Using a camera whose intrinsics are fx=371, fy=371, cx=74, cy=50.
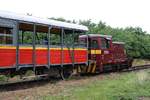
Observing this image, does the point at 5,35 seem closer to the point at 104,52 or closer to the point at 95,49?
the point at 95,49

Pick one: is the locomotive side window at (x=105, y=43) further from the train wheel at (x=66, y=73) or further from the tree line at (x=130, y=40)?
the tree line at (x=130, y=40)

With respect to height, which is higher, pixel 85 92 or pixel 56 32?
pixel 56 32

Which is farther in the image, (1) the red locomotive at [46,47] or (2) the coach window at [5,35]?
(1) the red locomotive at [46,47]

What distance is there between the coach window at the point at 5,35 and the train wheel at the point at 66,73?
5.38m

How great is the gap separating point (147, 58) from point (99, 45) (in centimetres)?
2378

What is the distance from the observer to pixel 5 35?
615 inches

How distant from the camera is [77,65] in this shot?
22.1 m

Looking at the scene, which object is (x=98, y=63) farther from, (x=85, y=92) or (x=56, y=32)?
(x=85, y=92)

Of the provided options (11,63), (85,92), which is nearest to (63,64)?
(11,63)

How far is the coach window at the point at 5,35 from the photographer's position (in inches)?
608

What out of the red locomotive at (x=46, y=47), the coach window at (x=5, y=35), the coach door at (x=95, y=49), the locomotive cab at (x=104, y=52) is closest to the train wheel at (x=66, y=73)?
the red locomotive at (x=46, y=47)

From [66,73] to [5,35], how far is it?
255 inches

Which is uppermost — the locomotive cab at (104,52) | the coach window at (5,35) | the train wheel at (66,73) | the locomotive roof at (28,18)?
the locomotive roof at (28,18)

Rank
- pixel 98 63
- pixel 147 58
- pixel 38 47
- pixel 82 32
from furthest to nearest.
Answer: pixel 147 58 < pixel 98 63 < pixel 82 32 < pixel 38 47
